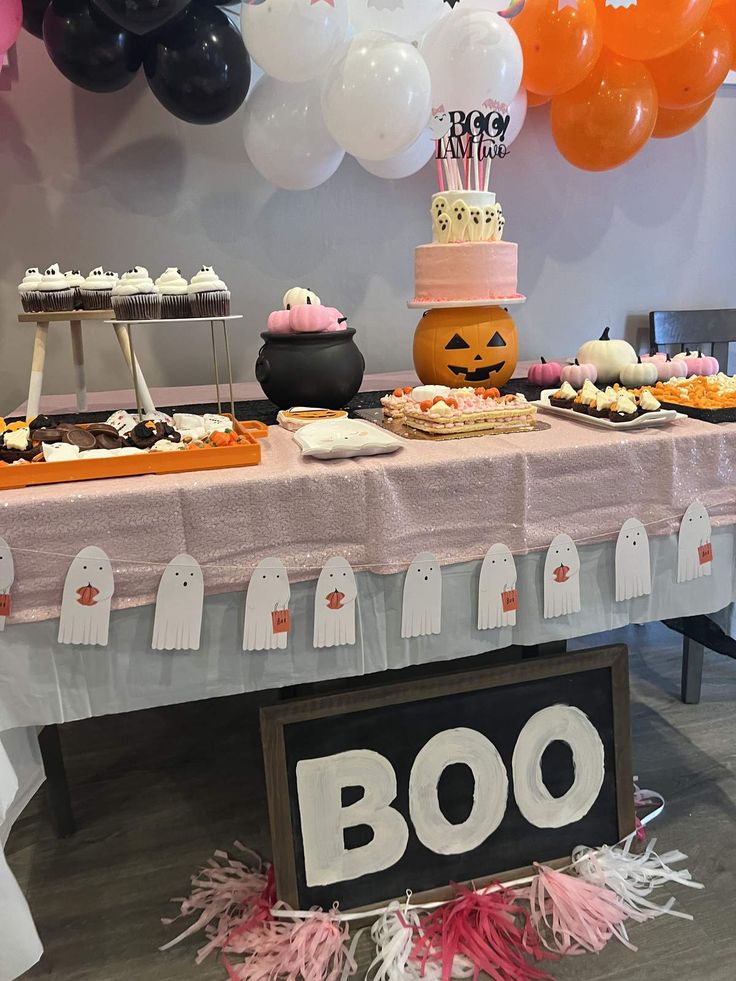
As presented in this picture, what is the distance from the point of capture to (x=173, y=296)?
3.39ft

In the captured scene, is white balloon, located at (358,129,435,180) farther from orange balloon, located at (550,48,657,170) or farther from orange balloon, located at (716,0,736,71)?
orange balloon, located at (716,0,736,71)

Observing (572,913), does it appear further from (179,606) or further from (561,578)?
(179,606)

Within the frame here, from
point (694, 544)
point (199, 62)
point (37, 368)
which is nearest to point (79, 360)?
point (37, 368)

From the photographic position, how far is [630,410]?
3.51 ft

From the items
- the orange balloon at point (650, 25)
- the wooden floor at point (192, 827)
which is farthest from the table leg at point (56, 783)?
the orange balloon at point (650, 25)

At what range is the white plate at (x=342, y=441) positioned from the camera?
945 mm

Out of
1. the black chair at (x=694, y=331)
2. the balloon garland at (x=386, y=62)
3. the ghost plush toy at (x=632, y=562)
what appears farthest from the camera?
the black chair at (x=694, y=331)

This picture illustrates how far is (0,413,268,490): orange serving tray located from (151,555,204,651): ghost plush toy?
119mm

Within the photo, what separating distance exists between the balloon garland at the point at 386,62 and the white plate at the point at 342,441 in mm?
585

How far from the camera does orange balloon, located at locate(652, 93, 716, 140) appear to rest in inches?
66.8

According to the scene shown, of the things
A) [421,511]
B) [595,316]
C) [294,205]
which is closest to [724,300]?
[595,316]

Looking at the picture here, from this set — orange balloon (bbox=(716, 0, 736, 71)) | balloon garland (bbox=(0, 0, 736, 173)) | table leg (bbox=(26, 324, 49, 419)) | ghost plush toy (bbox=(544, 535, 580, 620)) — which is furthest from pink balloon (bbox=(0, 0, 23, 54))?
orange balloon (bbox=(716, 0, 736, 71))

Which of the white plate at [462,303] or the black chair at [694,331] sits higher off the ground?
the white plate at [462,303]

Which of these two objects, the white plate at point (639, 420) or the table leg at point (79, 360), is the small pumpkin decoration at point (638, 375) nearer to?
the white plate at point (639, 420)
